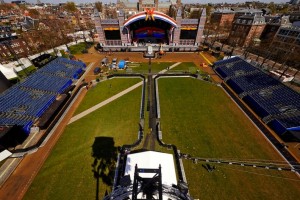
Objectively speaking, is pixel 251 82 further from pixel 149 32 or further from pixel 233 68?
pixel 149 32

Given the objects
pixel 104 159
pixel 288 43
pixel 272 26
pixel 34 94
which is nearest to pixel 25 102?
pixel 34 94

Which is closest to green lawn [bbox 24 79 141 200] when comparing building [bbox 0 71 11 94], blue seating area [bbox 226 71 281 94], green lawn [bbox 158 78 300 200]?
green lawn [bbox 158 78 300 200]

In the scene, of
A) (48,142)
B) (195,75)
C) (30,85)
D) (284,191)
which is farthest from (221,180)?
(30,85)

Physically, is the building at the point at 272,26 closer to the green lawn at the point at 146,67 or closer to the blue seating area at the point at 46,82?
the green lawn at the point at 146,67

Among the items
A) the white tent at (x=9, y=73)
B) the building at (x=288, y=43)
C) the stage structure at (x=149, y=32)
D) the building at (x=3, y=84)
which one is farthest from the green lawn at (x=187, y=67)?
the white tent at (x=9, y=73)

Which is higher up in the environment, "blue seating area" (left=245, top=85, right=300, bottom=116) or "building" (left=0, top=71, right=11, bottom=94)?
"building" (left=0, top=71, right=11, bottom=94)

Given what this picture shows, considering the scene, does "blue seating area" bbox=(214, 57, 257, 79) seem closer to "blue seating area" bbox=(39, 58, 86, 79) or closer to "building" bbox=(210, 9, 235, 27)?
"blue seating area" bbox=(39, 58, 86, 79)
